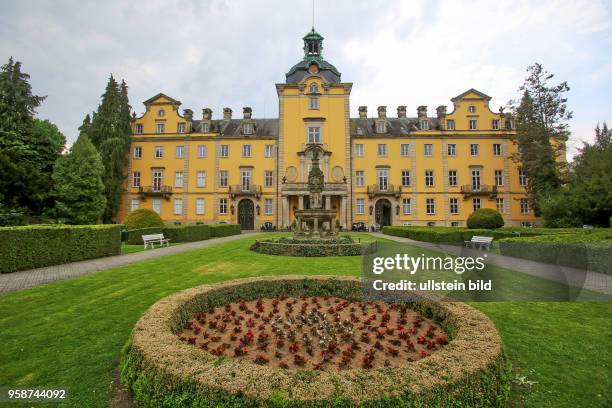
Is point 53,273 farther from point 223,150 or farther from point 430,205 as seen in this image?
point 430,205

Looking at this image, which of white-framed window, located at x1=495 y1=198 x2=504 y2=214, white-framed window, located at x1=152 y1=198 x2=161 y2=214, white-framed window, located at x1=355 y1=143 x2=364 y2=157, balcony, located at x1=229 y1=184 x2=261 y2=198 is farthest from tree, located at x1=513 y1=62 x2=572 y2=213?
white-framed window, located at x1=152 y1=198 x2=161 y2=214

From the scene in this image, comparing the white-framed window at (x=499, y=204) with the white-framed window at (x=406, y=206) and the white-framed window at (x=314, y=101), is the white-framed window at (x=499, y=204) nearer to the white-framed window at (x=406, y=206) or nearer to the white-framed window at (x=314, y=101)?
the white-framed window at (x=406, y=206)

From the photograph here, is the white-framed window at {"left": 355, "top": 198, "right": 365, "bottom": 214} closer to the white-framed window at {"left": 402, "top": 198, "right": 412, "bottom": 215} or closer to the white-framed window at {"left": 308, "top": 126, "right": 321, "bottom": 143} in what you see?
the white-framed window at {"left": 402, "top": 198, "right": 412, "bottom": 215}

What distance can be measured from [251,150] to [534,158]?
30207 millimetres

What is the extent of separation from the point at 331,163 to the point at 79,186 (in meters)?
25.3

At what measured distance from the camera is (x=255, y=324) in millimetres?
4965

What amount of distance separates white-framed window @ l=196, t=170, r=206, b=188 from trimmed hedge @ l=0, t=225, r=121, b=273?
957 inches

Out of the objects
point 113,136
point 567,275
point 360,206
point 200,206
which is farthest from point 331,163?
point 567,275

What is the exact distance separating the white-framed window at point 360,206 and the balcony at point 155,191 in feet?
72.9

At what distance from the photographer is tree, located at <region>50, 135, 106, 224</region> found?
1135 inches

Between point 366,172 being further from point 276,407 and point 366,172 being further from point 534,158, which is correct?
point 276,407

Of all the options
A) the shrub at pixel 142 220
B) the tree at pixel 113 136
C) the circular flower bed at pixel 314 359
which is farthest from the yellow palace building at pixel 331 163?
the circular flower bed at pixel 314 359

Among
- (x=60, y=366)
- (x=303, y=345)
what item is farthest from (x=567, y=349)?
(x=60, y=366)

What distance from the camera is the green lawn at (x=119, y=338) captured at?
138 inches
